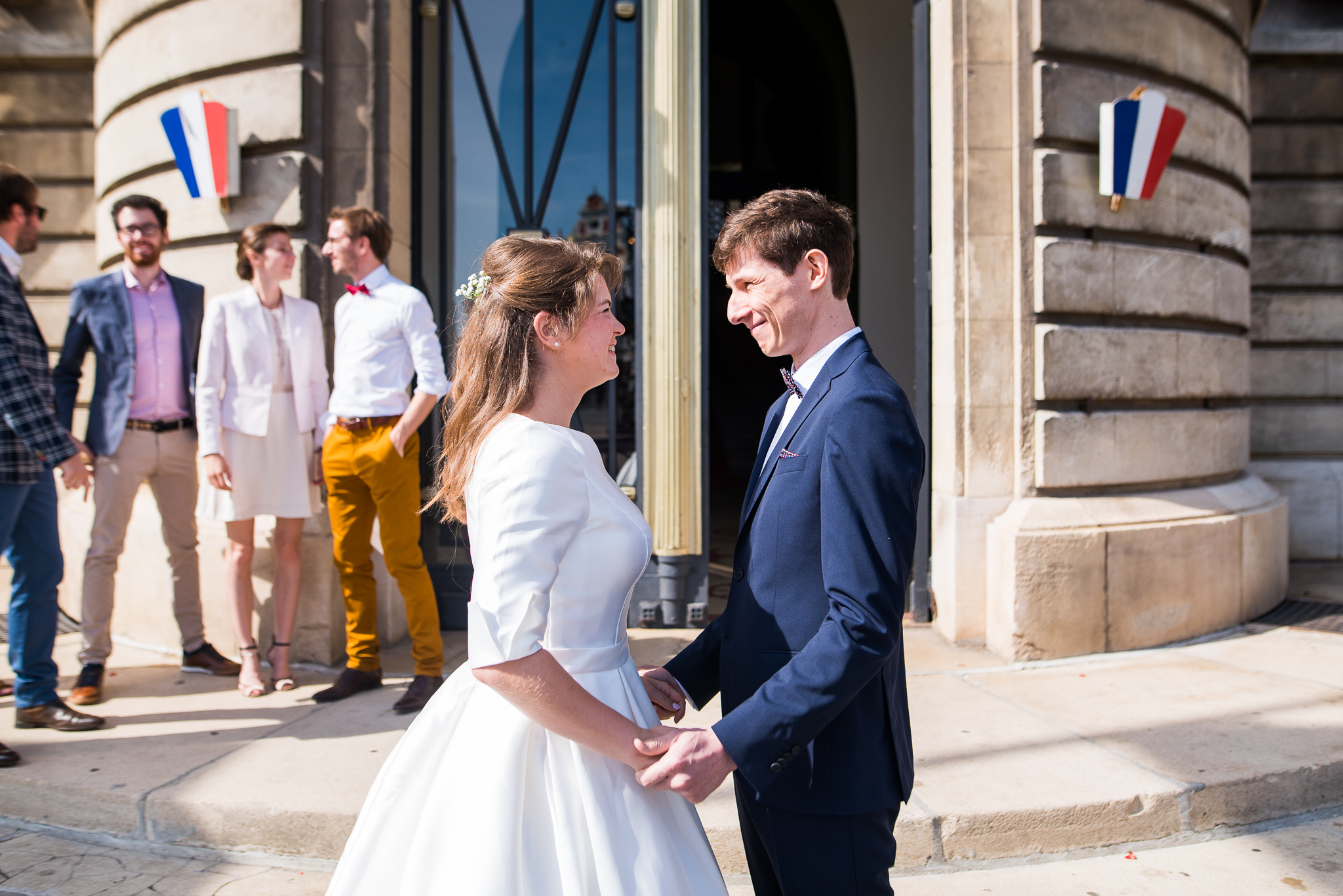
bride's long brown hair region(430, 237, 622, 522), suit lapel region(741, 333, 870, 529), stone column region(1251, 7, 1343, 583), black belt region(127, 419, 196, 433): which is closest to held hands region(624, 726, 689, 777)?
suit lapel region(741, 333, 870, 529)

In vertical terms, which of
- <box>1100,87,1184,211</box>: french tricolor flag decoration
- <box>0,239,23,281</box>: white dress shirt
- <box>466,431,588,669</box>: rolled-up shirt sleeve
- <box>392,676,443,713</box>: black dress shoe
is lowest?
<box>392,676,443,713</box>: black dress shoe

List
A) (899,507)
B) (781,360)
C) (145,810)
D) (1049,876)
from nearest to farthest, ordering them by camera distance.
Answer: (899,507) < (1049,876) < (145,810) < (781,360)

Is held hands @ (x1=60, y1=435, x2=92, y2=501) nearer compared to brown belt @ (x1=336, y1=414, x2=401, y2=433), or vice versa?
held hands @ (x1=60, y1=435, x2=92, y2=501)

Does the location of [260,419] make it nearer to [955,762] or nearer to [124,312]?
[124,312]

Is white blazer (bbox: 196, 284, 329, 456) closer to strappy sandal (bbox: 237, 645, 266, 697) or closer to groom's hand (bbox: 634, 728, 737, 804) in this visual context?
strappy sandal (bbox: 237, 645, 266, 697)

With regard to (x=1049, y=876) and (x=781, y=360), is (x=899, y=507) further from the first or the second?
(x=781, y=360)

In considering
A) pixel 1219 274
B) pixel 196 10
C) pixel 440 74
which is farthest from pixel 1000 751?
pixel 196 10

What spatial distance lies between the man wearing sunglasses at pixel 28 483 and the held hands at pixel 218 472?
0.49 m

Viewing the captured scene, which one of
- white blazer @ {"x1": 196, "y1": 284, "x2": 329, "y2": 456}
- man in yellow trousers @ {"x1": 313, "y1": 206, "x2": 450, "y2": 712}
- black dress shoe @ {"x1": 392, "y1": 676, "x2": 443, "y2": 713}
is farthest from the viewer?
white blazer @ {"x1": 196, "y1": 284, "x2": 329, "y2": 456}

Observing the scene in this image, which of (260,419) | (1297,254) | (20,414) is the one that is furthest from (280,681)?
(1297,254)

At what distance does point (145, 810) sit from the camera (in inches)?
126

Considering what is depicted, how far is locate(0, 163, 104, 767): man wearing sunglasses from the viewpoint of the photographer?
3.77 meters

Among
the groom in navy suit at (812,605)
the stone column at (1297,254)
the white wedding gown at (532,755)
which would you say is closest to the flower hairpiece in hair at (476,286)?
the white wedding gown at (532,755)

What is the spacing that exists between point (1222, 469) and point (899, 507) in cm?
529
